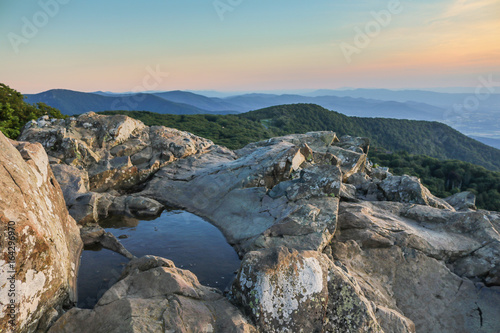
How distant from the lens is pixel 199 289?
846 cm

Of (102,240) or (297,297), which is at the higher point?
(297,297)

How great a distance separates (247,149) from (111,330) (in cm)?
2361

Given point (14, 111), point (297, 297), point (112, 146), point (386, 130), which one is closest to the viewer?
point (297, 297)

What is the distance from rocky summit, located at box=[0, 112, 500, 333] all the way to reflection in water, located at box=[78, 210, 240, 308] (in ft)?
2.36

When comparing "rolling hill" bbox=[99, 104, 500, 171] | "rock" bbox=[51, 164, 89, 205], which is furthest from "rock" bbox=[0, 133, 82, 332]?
"rolling hill" bbox=[99, 104, 500, 171]

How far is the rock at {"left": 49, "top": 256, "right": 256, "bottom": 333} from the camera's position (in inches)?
257

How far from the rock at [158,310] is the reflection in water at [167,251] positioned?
7.96 feet

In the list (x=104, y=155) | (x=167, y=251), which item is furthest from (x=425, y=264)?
(x=104, y=155)

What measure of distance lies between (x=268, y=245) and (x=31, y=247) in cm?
801

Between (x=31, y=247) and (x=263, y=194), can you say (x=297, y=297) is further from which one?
(x=263, y=194)

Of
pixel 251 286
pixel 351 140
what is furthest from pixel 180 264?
pixel 351 140

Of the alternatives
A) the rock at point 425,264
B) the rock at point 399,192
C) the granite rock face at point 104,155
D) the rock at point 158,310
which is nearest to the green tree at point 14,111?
the granite rock face at point 104,155

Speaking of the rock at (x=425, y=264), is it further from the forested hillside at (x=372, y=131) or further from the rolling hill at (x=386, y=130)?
the rolling hill at (x=386, y=130)

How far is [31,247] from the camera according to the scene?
6.68 metres
